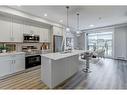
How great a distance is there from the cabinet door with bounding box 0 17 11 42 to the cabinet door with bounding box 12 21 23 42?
0.24 metres

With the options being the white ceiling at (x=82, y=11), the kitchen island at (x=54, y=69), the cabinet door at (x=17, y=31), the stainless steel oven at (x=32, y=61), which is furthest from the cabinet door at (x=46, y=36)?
the kitchen island at (x=54, y=69)

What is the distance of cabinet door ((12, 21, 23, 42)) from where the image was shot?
4797 millimetres

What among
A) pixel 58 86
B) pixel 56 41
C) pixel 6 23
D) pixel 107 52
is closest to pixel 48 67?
pixel 58 86

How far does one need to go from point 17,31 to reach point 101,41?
7794 millimetres

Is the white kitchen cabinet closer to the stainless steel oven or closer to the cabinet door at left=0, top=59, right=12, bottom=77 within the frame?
the stainless steel oven

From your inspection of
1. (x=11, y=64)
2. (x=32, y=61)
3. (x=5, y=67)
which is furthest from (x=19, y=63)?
(x=32, y=61)

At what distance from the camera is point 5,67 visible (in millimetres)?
4117

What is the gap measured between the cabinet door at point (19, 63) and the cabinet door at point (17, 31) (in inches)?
31.6

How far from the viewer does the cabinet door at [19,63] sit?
4.52 m

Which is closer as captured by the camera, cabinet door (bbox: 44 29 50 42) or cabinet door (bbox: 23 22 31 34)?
cabinet door (bbox: 23 22 31 34)

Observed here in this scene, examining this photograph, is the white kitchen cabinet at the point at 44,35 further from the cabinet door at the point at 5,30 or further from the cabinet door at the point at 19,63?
the cabinet door at the point at 5,30

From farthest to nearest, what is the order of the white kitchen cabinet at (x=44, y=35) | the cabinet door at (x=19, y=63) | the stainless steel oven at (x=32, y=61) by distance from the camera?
the white kitchen cabinet at (x=44, y=35)
the stainless steel oven at (x=32, y=61)
the cabinet door at (x=19, y=63)

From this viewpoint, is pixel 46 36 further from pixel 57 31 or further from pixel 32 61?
pixel 32 61

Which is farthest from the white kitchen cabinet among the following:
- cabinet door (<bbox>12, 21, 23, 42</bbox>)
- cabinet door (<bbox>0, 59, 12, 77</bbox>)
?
cabinet door (<bbox>0, 59, 12, 77</bbox>)
